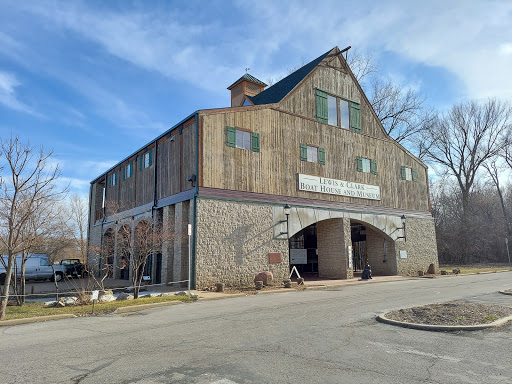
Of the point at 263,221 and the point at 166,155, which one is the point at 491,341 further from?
the point at 166,155

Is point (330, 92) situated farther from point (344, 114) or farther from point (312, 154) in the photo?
point (312, 154)

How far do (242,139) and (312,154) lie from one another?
5.02m

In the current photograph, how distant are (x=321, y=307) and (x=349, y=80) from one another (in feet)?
60.8

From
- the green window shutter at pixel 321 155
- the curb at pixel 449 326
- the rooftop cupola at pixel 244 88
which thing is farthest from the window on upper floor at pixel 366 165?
the curb at pixel 449 326

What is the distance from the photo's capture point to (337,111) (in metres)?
24.5

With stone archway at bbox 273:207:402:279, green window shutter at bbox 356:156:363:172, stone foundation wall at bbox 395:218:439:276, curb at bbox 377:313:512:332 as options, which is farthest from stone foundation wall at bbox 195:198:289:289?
stone foundation wall at bbox 395:218:439:276

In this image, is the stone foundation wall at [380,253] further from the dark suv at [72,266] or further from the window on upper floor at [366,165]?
the dark suv at [72,266]

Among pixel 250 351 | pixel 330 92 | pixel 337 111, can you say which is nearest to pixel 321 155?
pixel 337 111

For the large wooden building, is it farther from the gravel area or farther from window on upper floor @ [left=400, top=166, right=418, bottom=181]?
the gravel area

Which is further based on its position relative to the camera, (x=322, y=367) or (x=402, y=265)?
(x=402, y=265)

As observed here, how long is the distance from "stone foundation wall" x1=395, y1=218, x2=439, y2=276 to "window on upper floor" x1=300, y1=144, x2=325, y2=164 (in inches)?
339

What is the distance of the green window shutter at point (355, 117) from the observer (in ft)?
82.7

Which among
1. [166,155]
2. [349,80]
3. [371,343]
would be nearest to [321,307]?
[371,343]

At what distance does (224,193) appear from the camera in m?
18.1
